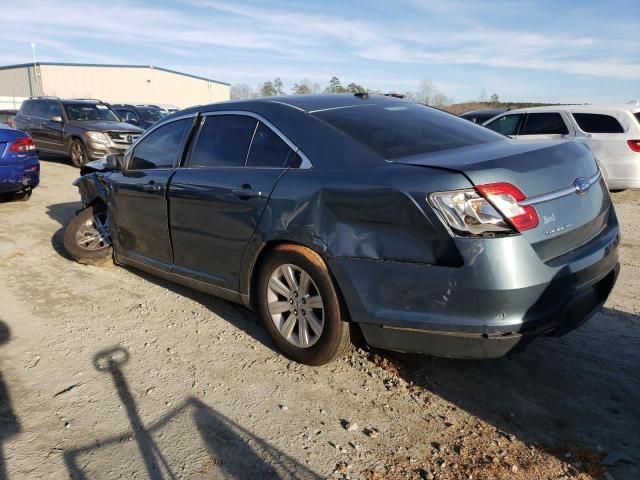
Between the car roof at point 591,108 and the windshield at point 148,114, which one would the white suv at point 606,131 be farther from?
the windshield at point 148,114

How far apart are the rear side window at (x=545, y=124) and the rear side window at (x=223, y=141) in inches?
300

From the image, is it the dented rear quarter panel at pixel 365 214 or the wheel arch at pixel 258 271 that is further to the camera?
the wheel arch at pixel 258 271

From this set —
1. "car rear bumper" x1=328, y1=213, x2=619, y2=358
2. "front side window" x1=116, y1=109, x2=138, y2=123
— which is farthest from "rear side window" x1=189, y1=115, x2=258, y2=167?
"front side window" x1=116, y1=109, x2=138, y2=123

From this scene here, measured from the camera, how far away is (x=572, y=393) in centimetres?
296

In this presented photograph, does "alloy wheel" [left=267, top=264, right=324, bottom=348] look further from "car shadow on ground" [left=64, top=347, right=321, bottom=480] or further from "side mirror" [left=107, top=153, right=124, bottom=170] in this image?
"side mirror" [left=107, top=153, right=124, bottom=170]

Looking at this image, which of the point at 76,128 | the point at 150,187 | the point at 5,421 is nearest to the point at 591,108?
the point at 150,187

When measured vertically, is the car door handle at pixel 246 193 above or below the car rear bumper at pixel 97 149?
above

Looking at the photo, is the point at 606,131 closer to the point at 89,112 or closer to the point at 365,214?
the point at 365,214

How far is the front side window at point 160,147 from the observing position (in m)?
4.26

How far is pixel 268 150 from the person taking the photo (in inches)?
136

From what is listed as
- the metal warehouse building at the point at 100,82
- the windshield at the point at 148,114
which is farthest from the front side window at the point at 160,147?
the metal warehouse building at the point at 100,82

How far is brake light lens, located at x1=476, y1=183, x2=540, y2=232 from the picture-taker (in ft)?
8.09

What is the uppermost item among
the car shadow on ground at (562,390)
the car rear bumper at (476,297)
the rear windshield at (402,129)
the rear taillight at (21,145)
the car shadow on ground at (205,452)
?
the rear windshield at (402,129)

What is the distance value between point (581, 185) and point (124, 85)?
200ft
